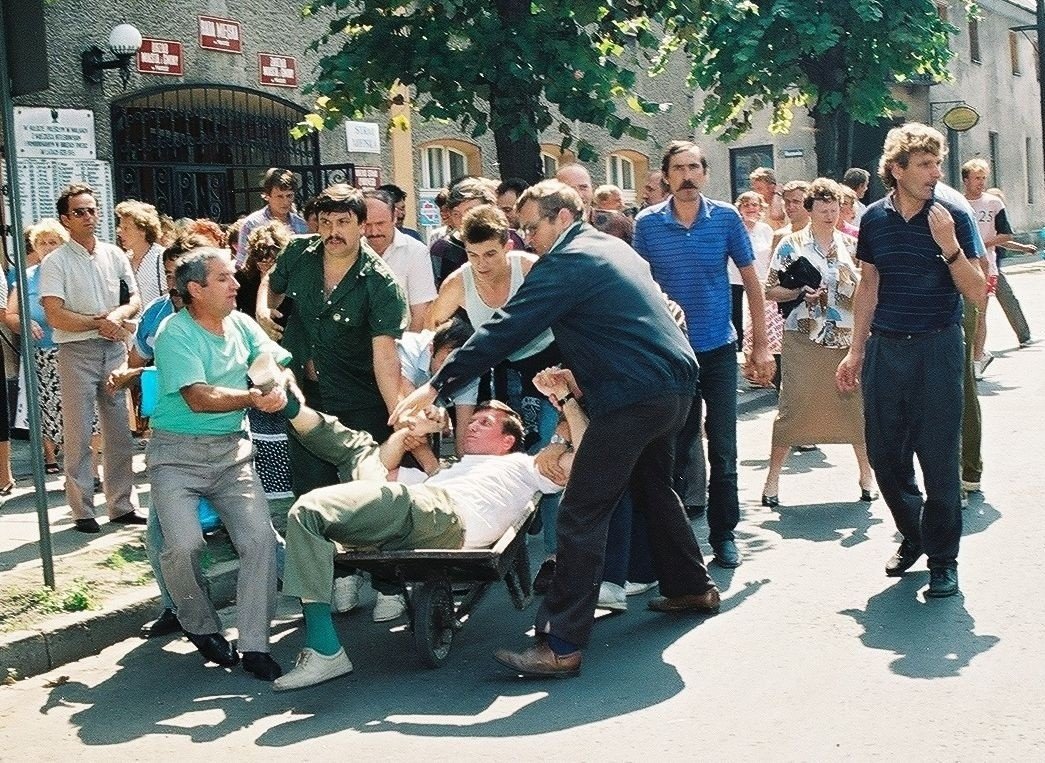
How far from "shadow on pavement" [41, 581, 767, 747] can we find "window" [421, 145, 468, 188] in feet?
43.0

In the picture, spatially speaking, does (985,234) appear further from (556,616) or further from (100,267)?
(556,616)

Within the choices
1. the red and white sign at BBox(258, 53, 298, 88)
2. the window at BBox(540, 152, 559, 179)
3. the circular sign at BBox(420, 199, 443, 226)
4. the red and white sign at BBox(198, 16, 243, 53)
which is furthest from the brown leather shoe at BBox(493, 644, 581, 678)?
the window at BBox(540, 152, 559, 179)

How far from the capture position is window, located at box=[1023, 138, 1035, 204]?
46.5 metres

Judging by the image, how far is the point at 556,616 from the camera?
6340 mm

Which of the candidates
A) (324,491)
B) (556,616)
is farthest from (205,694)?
(556,616)

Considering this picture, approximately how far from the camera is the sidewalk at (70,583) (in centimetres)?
699

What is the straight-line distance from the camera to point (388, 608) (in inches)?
298

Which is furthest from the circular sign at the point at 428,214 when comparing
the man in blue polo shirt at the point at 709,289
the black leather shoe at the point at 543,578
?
the black leather shoe at the point at 543,578

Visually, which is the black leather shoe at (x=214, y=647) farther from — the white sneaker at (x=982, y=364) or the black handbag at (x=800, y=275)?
the white sneaker at (x=982, y=364)

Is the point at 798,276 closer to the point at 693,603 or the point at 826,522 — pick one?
the point at 826,522

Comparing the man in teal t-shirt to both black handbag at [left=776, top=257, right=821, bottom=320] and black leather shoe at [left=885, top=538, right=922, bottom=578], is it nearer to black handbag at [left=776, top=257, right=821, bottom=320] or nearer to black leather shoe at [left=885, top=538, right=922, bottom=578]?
black leather shoe at [left=885, top=538, right=922, bottom=578]

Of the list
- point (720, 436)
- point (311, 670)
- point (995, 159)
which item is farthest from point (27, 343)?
point (995, 159)

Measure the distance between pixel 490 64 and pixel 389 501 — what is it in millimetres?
6070

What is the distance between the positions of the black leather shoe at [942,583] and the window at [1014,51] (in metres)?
41.1
